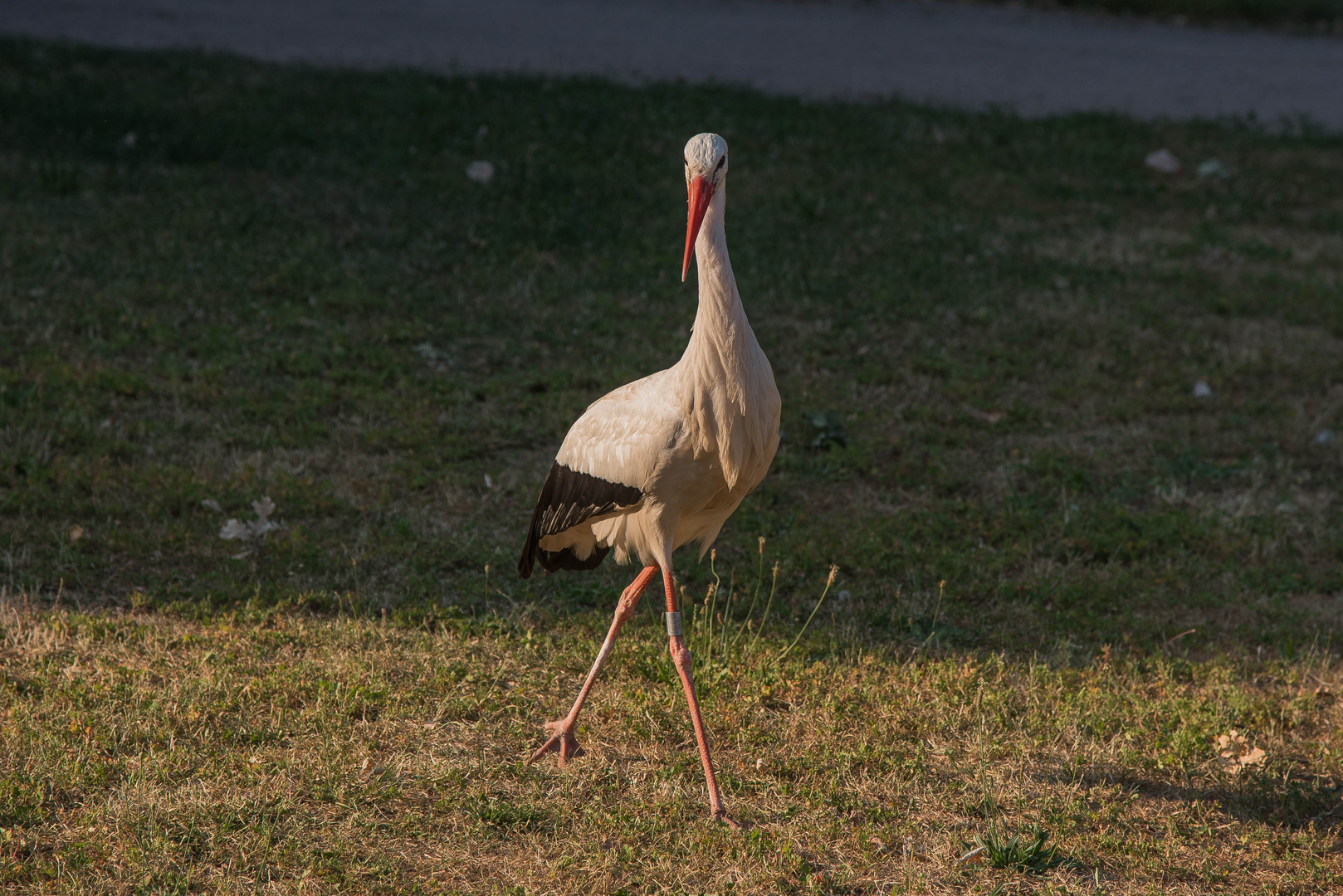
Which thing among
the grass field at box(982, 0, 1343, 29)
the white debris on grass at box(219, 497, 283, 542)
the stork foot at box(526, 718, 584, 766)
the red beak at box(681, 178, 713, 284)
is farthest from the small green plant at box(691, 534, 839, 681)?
the grass field at box(982, 0, 1343, 29)

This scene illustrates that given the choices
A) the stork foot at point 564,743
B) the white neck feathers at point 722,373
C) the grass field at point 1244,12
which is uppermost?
the grass field at point 1244,12

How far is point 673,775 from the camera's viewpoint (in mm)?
4098

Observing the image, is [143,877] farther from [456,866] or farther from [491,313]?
[491,313]

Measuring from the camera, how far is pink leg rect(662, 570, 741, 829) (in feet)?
12.8

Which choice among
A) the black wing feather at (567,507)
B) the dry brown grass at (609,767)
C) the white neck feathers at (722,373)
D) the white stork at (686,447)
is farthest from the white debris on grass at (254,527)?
the white neck feathers at (722,373)

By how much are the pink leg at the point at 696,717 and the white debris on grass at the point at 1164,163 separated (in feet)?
28.6

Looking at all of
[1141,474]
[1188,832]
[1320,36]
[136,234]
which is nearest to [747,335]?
[1188,832]

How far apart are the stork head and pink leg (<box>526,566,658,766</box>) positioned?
1277 millimetres

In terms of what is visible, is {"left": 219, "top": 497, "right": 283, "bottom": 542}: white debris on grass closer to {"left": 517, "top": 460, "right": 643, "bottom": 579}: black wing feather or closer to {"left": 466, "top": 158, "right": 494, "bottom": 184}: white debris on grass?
{"left": 517, "top": 460, "right": 643, "bottom": 579}: black wing feather

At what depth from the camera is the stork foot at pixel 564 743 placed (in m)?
4.15

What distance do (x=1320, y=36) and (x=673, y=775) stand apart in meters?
16.2

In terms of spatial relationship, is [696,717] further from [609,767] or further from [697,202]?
[697,202]

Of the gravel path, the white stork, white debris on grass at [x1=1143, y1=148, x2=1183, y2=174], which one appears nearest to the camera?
the white stork

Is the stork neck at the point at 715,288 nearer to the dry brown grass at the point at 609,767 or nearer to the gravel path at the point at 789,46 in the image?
the dry brown grass at the point at 609,767
